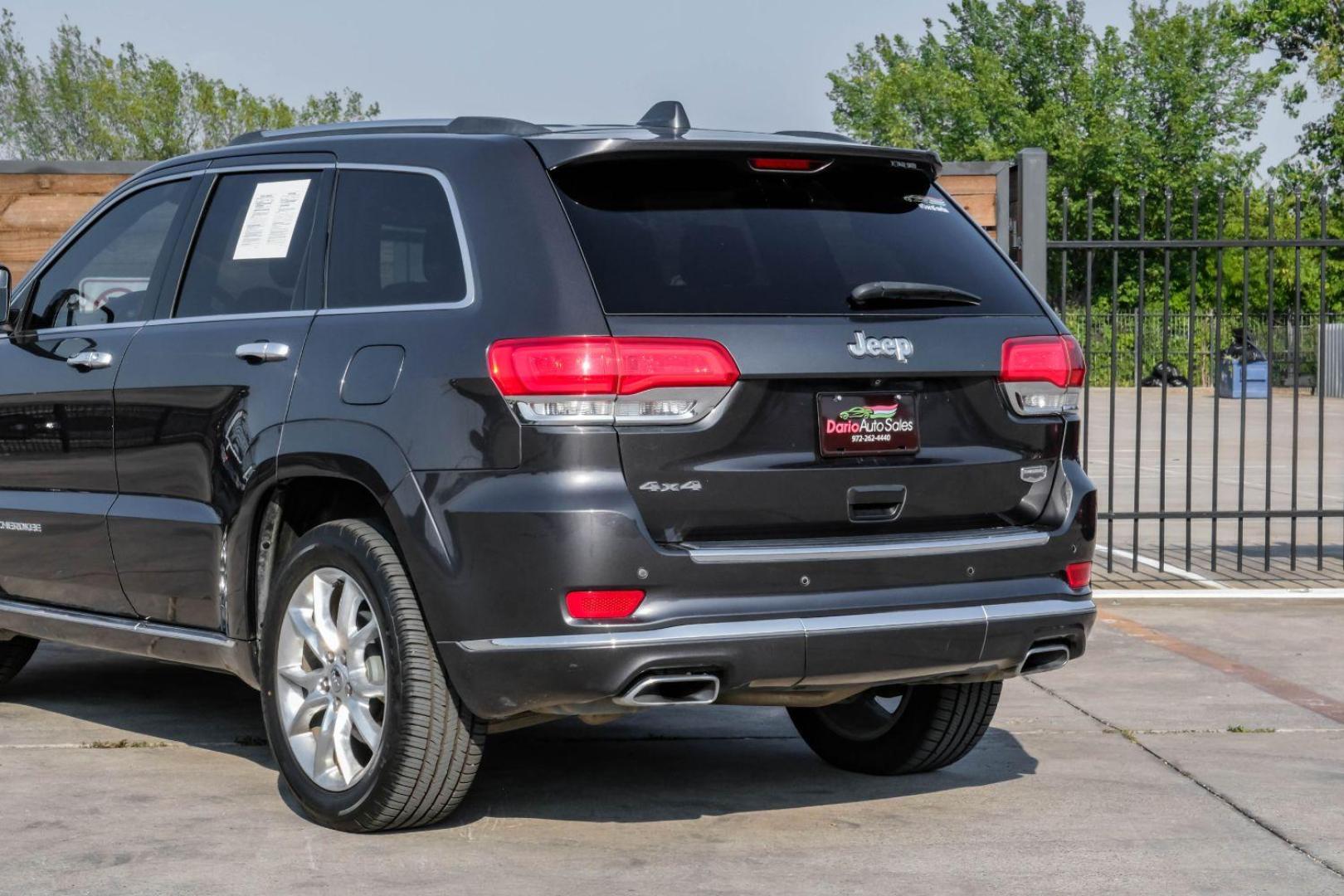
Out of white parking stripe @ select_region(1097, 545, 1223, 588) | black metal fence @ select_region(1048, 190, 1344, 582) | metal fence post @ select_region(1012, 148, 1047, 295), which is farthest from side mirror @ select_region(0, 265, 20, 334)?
white parking stripe @ select_region(1097, 545, 1223, 588)

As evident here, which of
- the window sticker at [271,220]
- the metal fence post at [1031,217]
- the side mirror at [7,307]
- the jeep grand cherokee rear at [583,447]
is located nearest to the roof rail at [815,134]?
the jeep grand cherokee rear at [583,447]

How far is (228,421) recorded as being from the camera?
5.07 m

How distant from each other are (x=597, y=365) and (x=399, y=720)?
1.03m

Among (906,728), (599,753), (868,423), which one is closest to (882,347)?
(868,423)

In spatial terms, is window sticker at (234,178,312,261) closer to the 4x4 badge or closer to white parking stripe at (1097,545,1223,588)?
the 4x4 badge

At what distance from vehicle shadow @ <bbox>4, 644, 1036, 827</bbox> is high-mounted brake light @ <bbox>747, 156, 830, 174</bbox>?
5.88 feet

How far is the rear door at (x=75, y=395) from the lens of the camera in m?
5.64

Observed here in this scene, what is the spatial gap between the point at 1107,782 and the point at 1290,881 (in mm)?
1106

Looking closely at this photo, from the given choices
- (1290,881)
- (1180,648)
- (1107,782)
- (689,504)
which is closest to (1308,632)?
(1180,648)

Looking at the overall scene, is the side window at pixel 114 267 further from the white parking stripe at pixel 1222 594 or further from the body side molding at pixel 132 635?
the white parking stripe at pixel 1222 594

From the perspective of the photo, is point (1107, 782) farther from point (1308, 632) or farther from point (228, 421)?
point (1308, 632)

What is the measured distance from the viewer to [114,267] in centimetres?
603

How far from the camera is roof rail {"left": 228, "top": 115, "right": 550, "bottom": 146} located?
477 cm

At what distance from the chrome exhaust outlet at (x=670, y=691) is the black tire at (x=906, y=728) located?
41.9 inches
